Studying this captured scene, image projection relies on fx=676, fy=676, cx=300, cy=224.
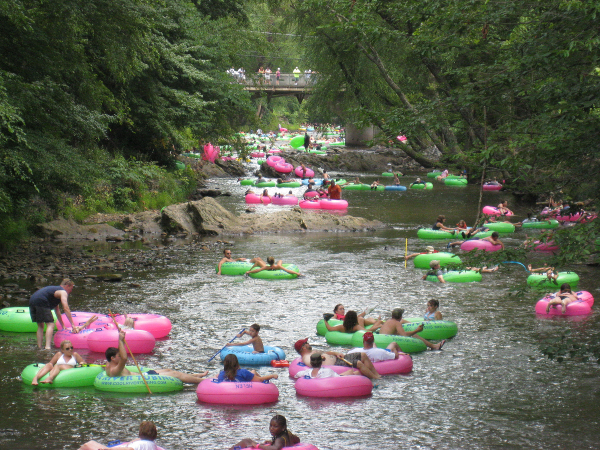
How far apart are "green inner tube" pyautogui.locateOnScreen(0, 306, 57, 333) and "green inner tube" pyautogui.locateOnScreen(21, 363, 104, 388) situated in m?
2.68

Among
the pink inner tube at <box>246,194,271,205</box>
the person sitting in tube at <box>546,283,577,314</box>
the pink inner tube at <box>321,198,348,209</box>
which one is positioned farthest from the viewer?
the pink inner tube at <box>246,194,271,205</box>

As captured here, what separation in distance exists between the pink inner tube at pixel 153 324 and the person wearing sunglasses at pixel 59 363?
5.81 feet

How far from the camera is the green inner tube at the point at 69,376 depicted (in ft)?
31.8

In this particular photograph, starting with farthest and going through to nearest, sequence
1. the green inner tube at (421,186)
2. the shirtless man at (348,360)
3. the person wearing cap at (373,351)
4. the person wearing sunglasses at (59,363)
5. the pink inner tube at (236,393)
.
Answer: the green inner tube at (421,186), the person wearing cap at (373,351), the shirtless man at (348,360), the person wearing sunglasses at (59,363), the pink inner tube at (236,393)

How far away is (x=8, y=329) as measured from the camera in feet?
41.1

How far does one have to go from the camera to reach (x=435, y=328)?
1203cm

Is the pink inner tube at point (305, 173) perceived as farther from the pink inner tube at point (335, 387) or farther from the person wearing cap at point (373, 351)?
the pink inner tube at point (335, 387)

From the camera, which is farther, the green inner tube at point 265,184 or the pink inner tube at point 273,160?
the pink inner tube at point 273,160

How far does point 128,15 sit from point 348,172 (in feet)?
117

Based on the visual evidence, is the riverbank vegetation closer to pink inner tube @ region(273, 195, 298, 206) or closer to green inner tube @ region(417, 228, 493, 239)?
green inner tube @ region(417, 228, 493, 239)

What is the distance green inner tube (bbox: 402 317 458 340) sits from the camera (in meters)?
11.9

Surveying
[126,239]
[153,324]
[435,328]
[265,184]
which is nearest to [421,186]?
[265,184]

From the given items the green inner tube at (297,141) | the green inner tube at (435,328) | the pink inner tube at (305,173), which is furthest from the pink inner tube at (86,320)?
the green inner tube at (297,141)

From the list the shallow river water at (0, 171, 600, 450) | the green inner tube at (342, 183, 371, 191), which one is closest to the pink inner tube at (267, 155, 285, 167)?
the green inner tube at (342, 183, 371, 191)
